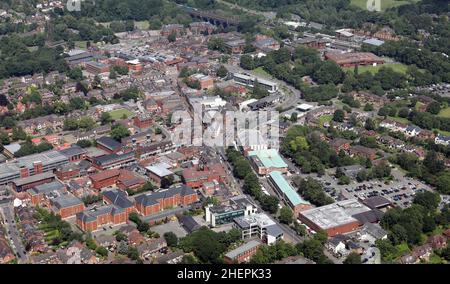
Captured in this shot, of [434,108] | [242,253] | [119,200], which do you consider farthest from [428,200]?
[434,108]

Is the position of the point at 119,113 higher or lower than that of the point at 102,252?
lower

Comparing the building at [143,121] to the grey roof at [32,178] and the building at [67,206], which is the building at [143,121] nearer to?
the grey roof at [32,178]

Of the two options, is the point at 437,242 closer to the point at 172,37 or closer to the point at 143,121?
the point at 143,121

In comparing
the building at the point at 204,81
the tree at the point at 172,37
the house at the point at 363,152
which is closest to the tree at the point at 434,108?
the house at the point at 363,152
